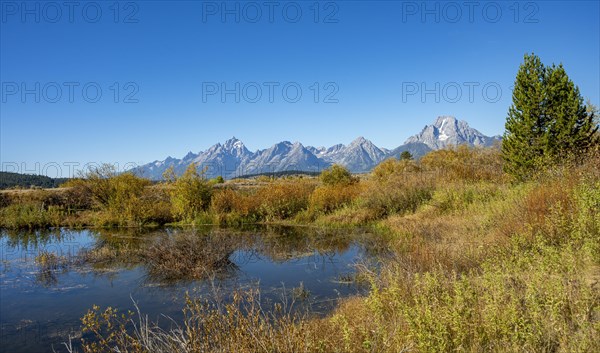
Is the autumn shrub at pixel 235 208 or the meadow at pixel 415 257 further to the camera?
the autumn shrub at pixel 235 208

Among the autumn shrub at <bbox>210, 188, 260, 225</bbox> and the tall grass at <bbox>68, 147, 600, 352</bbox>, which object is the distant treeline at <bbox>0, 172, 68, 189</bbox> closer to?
the autumn shrub at <bbox>210, 188, 260, 225</bbox>

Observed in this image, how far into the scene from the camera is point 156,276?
10914 millimetres

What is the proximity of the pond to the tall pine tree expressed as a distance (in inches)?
438

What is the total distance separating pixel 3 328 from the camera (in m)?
7.46

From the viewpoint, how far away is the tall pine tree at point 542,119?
18656mm

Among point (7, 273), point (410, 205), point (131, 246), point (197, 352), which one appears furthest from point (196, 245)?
point (410, 205)

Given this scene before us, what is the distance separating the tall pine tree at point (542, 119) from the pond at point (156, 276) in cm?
1112

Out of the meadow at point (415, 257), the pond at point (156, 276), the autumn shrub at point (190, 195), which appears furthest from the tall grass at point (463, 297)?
the autumn shrub at point (190, 195)

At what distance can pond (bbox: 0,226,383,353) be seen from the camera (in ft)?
25.7

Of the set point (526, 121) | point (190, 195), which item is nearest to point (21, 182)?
point (190, 195)

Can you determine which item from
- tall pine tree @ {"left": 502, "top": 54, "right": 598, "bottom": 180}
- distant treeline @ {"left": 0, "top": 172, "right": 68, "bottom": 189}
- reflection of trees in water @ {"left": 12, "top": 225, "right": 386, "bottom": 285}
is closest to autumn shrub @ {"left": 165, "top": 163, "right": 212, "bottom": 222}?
reflection of trees in water @ {"left": 12, "top": 225, "right": 386, "bottom": 285}

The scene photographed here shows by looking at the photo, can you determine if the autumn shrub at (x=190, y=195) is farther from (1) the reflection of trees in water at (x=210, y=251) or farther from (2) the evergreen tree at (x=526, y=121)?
(2) the evergreen tree at (x=526, y=121)

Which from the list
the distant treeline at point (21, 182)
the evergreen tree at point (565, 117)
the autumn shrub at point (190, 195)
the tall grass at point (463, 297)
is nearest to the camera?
the tall grass at point (463, 297)

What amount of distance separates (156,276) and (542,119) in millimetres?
20968
